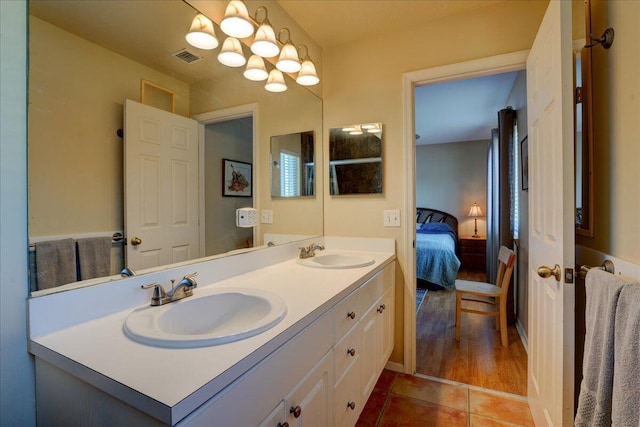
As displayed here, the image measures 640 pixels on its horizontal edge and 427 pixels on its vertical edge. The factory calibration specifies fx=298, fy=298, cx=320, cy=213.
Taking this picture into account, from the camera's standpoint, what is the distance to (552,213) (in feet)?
4.01

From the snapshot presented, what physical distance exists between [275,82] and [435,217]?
15.9ft

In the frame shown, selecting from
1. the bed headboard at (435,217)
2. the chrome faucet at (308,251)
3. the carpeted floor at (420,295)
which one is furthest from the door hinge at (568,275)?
the bed headboard at (435,217)

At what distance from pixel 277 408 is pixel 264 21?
1.71m

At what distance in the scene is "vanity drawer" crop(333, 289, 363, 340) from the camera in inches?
45.5

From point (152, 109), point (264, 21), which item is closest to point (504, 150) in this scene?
point (264, 21)

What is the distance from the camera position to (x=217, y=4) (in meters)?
1.41

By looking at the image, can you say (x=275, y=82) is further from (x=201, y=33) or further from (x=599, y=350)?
(x=599, y=350)

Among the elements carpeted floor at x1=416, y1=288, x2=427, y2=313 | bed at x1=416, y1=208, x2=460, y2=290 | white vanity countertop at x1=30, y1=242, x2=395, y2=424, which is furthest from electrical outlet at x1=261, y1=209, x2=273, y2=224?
bed at x1=416, y1=208, x2=460, y2=290

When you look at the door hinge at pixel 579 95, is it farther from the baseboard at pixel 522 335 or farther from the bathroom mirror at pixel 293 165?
the baseboard at pixel 522 335

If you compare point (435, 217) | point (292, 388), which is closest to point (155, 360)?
point (292, 388)

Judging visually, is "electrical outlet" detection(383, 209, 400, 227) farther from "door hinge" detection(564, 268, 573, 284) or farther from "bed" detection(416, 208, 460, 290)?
"bed" detection(416, 208, 460, 290)

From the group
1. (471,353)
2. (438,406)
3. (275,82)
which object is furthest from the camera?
(471,353)

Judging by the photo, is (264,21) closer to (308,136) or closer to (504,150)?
(308,136)

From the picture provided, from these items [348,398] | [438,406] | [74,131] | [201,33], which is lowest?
[438,406]
